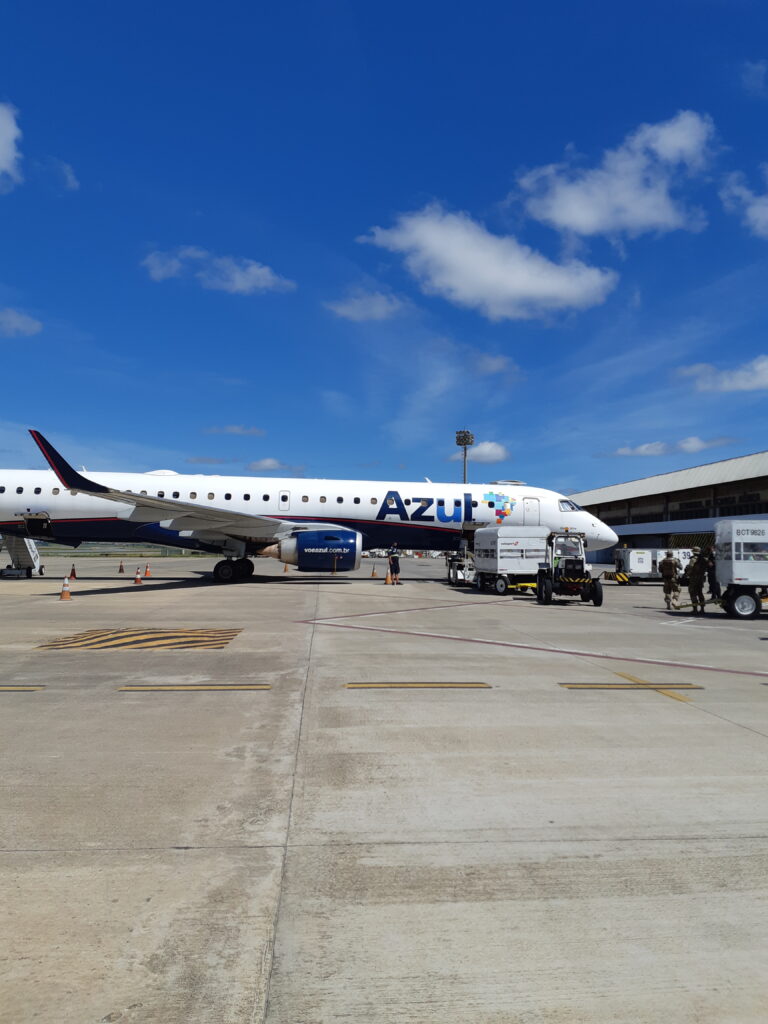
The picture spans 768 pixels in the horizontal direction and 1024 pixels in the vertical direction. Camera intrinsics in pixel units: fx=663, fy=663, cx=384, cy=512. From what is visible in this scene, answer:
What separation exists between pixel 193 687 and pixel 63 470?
16.5 m

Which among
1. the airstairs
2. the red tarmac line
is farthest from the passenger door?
the airstairs

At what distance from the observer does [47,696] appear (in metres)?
7.70

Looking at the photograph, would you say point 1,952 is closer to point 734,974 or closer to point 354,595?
point 734,974

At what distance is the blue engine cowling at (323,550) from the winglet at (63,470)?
259 inches

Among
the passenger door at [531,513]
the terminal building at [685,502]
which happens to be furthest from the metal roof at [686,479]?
the passenger door at [531,513]

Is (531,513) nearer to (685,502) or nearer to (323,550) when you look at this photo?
(323,550)

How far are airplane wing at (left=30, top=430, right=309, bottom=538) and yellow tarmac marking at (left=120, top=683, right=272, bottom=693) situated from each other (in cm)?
1451

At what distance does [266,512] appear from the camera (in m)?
26.8

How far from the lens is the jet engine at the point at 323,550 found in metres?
23.8

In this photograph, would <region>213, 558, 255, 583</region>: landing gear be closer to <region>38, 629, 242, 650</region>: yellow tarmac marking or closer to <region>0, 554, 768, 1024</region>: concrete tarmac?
<region>38, 629, 242, 650</region>: yellow tarmac marking

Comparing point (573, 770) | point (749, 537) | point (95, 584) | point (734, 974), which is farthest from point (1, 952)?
point (95, 584)

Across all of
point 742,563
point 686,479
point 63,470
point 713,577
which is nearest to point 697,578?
point 713,577

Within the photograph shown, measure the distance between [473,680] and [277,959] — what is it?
6.20 metres

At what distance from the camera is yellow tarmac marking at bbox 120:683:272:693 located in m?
8.14
